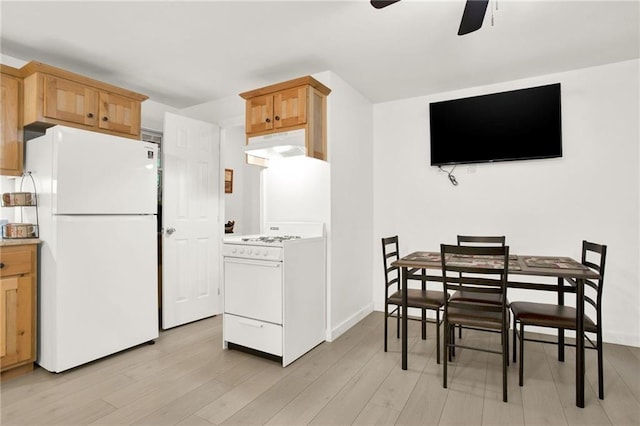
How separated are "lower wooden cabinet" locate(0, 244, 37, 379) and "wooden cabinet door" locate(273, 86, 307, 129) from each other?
85.3 inches

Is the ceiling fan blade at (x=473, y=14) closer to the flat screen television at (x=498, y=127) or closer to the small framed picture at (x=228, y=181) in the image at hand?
the flat screen television at (x=498, y=127)

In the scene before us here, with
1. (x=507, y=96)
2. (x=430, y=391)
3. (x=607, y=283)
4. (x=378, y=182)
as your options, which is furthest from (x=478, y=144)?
(x=430, y=391)

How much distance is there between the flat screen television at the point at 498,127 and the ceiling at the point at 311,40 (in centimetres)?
22

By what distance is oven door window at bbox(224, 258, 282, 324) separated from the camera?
2.67 meters

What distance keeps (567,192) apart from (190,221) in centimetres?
378

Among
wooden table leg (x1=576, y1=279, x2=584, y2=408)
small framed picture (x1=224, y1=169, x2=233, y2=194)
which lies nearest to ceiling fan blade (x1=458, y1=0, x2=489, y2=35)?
wooden table leg (x1=576, y1=279, x2=584, y2=408)

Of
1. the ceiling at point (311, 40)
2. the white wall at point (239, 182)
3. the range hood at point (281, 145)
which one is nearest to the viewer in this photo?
the ceiling at point (311, 40)

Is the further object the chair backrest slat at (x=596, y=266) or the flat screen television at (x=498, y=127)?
the flat screen television at (x=498, y=127)

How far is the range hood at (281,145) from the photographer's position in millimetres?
2959

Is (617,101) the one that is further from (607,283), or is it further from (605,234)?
(607,283)

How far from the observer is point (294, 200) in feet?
11.4

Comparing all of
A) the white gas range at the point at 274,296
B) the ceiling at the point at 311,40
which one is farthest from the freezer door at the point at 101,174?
the white gas range at the point at 274,296

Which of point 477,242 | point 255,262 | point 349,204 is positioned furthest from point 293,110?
point 477,242

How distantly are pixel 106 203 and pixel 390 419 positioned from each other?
2.56 metres
